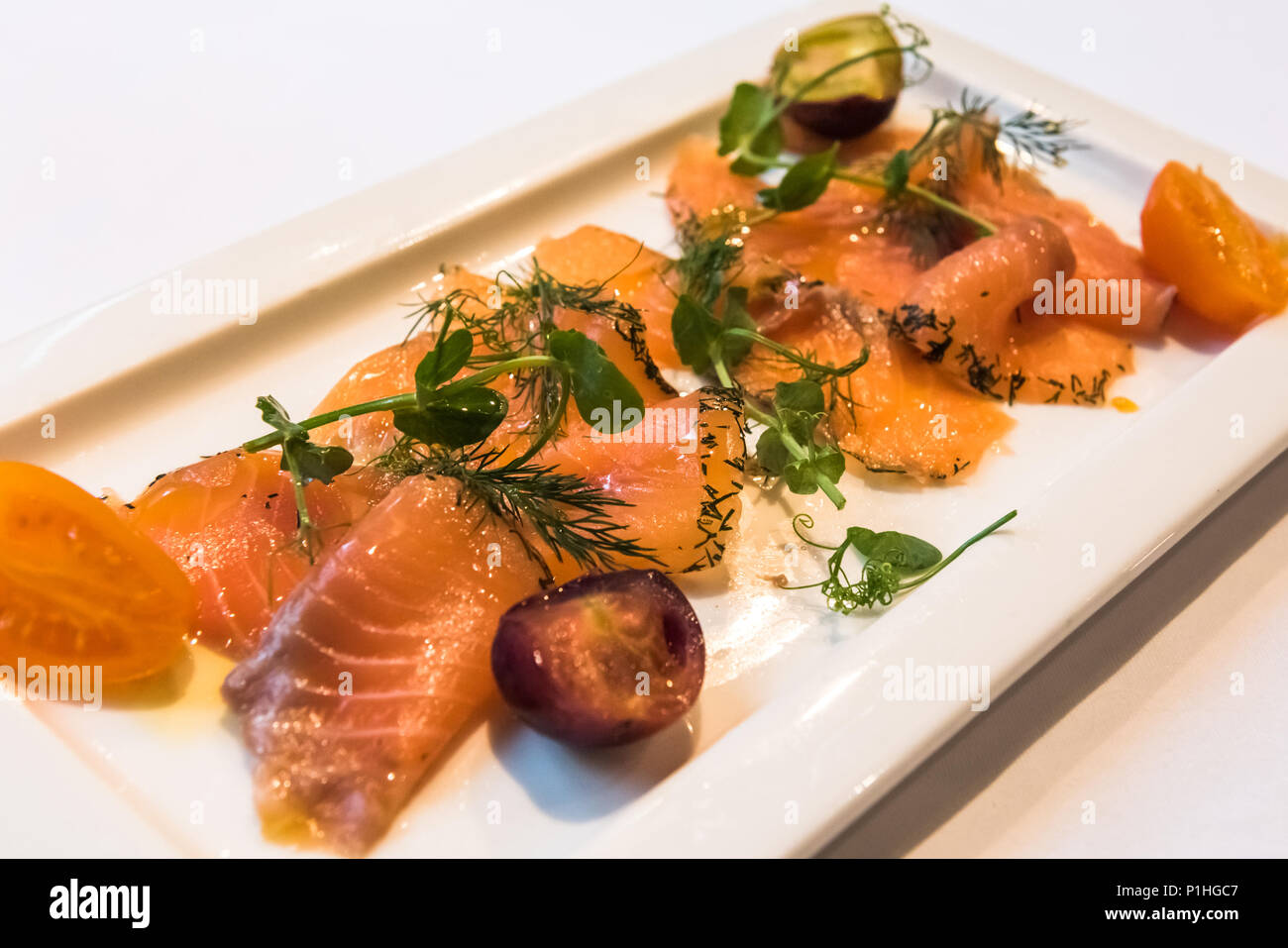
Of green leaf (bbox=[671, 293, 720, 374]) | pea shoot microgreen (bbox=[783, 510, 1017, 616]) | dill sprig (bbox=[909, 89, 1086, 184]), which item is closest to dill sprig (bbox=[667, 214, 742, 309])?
green leaf (bbox=[671, 293, 720, 374])

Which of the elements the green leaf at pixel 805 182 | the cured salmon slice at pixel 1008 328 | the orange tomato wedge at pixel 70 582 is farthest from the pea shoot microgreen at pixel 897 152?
the orange tomato wedge at pixel 70 582

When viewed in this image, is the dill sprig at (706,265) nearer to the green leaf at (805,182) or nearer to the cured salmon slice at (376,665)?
the green leaf at (805,182)

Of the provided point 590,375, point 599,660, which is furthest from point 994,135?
point 599,660

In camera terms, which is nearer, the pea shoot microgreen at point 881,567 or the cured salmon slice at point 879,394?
the pea shoot microgreen at point 881,567

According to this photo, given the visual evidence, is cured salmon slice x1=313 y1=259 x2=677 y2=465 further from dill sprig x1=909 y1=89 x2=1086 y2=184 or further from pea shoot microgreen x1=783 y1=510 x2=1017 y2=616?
dill sprig x1=909 y1=89 x2=1086 y2=184

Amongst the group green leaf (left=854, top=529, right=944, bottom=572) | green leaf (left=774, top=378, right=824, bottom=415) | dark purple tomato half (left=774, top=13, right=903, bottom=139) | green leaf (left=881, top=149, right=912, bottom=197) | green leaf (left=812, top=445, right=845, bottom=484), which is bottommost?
green leaf (left=854, top=529, right=944, bottom=572)

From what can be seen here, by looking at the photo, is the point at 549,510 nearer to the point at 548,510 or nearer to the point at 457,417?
the point at 548,510

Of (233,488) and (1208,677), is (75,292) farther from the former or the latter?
(1208,677)

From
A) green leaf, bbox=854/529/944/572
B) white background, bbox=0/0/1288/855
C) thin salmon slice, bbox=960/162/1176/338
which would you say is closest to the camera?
white background, bbox=0/0/1288/855
